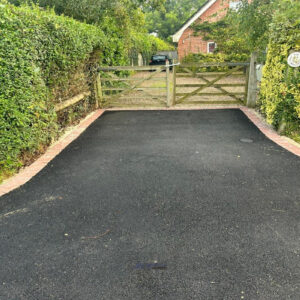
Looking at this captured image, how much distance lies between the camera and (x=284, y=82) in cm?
654

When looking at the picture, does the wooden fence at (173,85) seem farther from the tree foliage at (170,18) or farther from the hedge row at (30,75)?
the tree foliage at (170,18)

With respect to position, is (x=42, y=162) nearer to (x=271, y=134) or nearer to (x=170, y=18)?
(x=271, y=134)

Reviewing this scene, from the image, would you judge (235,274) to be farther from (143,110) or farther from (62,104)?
(143,110)

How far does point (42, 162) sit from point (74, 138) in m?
1.75

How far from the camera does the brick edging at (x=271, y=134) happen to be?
589cm

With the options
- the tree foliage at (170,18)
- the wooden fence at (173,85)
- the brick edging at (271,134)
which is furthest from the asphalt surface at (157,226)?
the tree foliage at (170,18)

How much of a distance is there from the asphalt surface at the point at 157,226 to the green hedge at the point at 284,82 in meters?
1.32

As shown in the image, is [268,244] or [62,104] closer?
[268,244]

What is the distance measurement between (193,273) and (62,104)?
6185 millimetres

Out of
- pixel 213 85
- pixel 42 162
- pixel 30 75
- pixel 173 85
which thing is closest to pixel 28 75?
pixel 30 75

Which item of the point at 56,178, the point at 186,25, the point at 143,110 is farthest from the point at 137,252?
the point at 186,25

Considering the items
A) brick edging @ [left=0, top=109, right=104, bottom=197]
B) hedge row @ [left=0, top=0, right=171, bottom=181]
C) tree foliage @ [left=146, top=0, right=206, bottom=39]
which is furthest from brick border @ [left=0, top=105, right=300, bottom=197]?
tree foliage @ [left=146, top=0, right=206, bottom=39]

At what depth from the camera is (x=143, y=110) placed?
10477mm

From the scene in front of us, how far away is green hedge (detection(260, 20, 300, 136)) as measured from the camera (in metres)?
6.26
